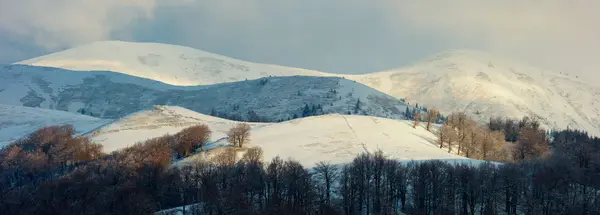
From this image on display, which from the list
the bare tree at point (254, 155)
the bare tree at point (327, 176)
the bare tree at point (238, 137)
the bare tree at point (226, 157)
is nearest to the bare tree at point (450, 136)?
the bare tree at point (327, 176)

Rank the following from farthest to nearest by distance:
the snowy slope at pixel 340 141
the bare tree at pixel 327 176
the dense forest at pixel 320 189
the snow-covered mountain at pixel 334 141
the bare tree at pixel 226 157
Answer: the snowy slope at pixel 340 141 < the snow-covered mountain at pixel 334 141 < the bare tree at pixel 226 157 < the bare tree at pixel 327 176 < the dense forest at pixel 320 189

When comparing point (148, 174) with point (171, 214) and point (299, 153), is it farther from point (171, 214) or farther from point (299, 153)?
point (299, 153)

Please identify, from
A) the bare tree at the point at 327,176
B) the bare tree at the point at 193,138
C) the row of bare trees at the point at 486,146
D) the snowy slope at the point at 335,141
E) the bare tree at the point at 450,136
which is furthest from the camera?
the bare tree at the point at 450,136

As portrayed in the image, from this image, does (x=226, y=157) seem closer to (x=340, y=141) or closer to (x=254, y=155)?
(x=254, y=155)

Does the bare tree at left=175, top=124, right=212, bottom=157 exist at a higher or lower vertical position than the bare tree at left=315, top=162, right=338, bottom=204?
higher

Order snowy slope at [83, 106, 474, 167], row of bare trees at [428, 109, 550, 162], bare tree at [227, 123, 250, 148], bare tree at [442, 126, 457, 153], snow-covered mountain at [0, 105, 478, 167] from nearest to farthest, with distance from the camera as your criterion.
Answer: snow-covered mountain at [0, 105, 478, 167] < snowy slope at [83, 106, 474, 167] < bare tree at [227, 123, 250, 148] < row of bare trees at [428, 109, 550, 162] < bare tree at [442, 126, 457, 153]

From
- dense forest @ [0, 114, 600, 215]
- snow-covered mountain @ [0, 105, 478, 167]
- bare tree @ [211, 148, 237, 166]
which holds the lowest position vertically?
dense forest @ [0, 114, 600, 215]

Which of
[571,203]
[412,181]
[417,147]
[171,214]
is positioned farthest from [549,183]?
[171,214]

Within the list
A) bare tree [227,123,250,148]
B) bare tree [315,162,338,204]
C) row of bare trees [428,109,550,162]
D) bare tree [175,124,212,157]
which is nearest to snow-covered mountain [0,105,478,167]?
bare tree [227,123,250,148]

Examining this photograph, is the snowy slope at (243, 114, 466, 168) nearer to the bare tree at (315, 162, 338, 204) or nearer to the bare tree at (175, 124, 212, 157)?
the bare tree at (315, 162, 338, 204)

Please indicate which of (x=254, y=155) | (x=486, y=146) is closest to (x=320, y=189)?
(x=254, y=155)

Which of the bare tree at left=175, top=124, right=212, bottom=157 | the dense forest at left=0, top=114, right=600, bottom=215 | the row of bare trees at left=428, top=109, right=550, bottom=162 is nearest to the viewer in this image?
the dense forest at left=0, top=114, right=600, bottom=215

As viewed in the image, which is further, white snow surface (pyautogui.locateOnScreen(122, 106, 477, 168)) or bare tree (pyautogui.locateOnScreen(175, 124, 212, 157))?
bare tree (pyautogui.locateOnScreen(175, 124, 212, 157))

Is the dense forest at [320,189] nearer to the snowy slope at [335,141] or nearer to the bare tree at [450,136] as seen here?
the snowy slope at [335,141]
